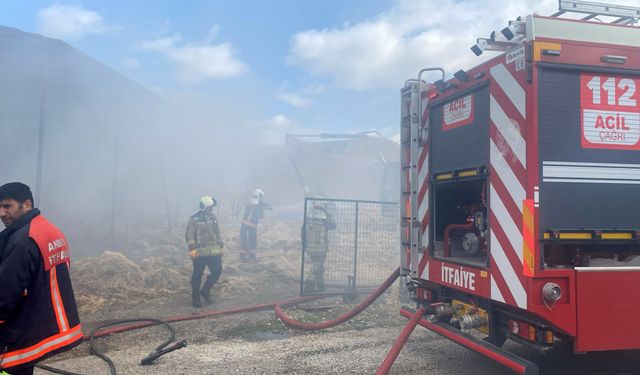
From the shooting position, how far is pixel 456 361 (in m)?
A: 4.24

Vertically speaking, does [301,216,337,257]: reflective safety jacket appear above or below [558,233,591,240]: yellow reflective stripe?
below

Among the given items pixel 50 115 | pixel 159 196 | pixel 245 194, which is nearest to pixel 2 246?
pixel 50 115

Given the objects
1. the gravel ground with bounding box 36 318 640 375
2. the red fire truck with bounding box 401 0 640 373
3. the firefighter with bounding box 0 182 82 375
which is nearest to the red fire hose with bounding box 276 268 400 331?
the gravel ground with bounding box 36 318 640 375

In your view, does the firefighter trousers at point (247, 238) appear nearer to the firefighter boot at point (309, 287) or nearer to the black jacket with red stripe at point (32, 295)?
the firefighter boot at point (309, 287)

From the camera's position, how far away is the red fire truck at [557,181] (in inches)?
115

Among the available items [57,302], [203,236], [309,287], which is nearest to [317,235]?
[309,287]

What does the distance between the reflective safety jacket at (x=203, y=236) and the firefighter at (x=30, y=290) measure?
152 inches

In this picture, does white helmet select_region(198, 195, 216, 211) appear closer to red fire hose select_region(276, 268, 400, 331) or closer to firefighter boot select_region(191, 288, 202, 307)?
firefighter boot select_region(191, 288, 202, 307)

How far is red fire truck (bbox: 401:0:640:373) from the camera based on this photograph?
9.62 ft

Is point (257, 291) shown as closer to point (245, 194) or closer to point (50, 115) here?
point (50, 115)

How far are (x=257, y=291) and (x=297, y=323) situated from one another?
2252mm

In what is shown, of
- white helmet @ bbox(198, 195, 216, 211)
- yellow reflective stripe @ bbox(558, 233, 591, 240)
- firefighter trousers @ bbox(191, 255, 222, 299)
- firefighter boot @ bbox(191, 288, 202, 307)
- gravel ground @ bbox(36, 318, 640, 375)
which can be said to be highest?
white helmet @ bbox(198, 195, 216, 211)

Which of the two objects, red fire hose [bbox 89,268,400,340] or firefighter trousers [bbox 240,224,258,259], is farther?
firefighter trousers [bbox 240,224,258,259]

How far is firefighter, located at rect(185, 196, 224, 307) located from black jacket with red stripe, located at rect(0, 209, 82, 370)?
387 cm
